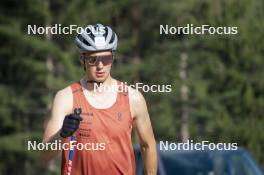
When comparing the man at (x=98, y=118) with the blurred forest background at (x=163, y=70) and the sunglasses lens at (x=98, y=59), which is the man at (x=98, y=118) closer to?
the sunglasses lens at (x=98, y=59)

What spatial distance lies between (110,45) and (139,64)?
2213cm

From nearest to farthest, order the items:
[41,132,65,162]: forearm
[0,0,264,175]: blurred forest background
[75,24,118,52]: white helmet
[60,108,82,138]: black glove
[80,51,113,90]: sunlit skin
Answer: [60,108,82,138]: black glove
[41,132,65,162]: forearm
[80,51,113,90]: sunlit skin
[75,24,118,52]: white helmet
[0,0,264,175]: blurred forest background

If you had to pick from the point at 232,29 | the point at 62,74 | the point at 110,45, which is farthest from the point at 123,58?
the point at 110,45

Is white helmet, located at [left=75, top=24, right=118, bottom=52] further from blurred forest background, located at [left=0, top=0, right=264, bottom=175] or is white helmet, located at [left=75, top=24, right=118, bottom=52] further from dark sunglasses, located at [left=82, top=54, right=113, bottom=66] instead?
blurred forest background, located at [left=0, top=0, right=264, bottom=175]

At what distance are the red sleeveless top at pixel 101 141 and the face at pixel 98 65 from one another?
0.50ft

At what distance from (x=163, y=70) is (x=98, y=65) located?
21.9m

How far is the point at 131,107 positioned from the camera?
215 inches

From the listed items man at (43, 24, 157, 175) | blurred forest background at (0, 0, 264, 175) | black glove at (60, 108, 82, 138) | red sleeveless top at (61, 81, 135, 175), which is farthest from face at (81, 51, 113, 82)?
blurred forest background at (0, 0, 264, 175)

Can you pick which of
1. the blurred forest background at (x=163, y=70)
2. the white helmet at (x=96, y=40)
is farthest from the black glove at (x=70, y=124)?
the blurred forest background at (x=163, y=70)

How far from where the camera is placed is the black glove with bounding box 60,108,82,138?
5.00 m

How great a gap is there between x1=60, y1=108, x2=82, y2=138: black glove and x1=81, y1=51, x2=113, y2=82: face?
0.45 meters

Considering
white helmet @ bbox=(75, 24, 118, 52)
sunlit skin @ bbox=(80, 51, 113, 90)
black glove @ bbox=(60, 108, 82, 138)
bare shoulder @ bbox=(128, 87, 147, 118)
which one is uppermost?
white helmet @ bbox=(75, 24, 118, 52)

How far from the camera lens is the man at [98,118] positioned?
17.3 feet

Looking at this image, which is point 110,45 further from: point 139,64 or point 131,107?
point 139,64
